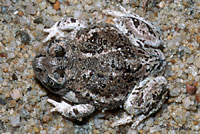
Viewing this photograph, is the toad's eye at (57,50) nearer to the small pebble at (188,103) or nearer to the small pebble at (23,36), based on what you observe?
the small pebble at (23,36)

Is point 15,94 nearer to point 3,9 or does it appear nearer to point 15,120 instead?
point 15,120

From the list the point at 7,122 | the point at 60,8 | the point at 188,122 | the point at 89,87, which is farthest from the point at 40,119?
the point at 188,122

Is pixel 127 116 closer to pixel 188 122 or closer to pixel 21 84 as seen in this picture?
pixel 188 122

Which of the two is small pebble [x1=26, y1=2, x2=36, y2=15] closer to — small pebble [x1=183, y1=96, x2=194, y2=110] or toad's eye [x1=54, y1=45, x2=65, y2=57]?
toad's eye [x1=54, y1=45, x2=65, y2=57]

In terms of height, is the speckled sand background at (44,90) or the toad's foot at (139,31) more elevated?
the toad's foot at (139,31)

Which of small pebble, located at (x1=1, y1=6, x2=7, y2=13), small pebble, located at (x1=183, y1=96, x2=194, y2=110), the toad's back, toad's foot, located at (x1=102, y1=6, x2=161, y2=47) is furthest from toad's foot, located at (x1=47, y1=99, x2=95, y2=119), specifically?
small pebble, located at (x1=1, y1=6, x2=7, y2=13)

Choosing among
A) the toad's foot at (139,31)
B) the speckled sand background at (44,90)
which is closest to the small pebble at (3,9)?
the speckled sand background at (44,90)

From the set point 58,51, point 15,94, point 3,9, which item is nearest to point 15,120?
point 15,94
